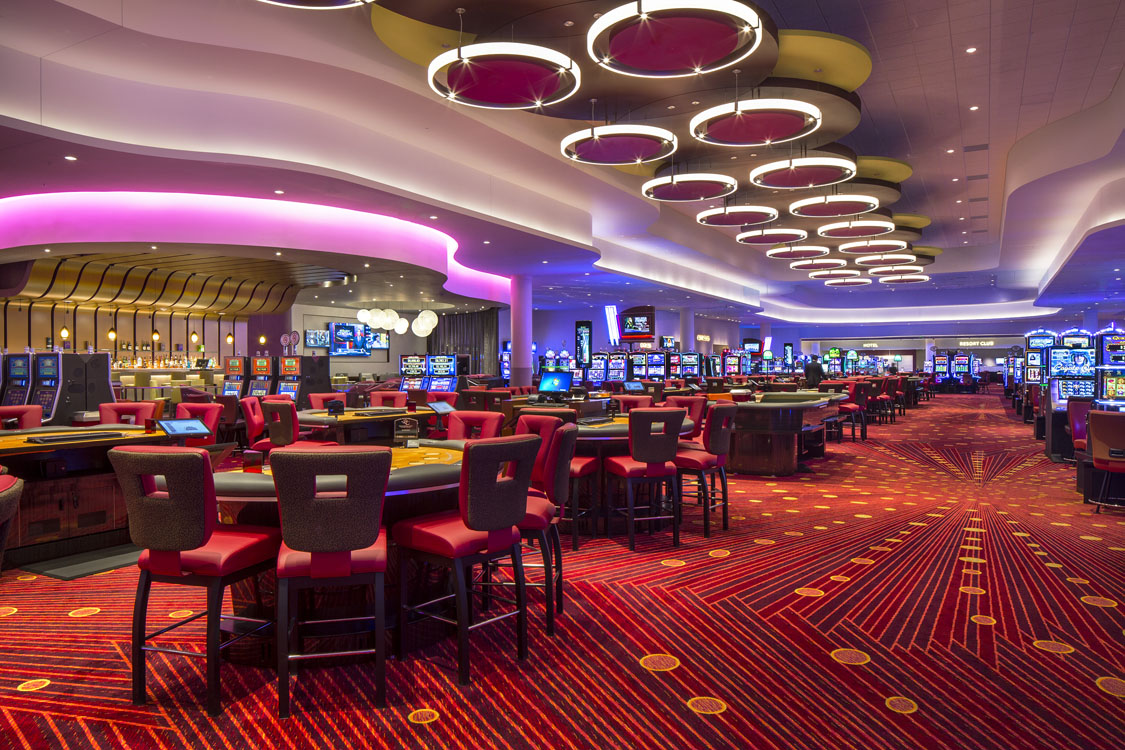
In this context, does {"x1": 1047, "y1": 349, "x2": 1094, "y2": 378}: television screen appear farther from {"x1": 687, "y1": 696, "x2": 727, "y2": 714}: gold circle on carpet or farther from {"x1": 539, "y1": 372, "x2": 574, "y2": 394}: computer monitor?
{"x1": 687, "y1": 696, "x2": 727, "y2": 714}: gold circle on carpet

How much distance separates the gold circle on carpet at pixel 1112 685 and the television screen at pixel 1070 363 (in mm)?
11471

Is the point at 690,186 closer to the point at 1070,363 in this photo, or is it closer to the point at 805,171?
the point at 805,171

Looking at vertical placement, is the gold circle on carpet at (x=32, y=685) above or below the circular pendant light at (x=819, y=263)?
below

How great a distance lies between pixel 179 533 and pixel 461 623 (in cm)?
108

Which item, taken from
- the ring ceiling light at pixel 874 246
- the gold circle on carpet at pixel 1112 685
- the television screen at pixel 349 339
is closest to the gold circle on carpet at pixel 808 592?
the gold circle on carpet at pixel 1112 685

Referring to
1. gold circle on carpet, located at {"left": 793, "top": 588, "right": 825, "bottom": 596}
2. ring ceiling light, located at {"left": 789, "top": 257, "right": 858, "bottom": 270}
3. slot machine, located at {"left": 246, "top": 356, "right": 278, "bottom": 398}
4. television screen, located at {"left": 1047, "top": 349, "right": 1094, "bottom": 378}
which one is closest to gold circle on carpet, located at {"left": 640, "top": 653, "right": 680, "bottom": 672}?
gold circle on carpet, located at {"left": 793, "top": 588, "right": 825, "bottom": 596}

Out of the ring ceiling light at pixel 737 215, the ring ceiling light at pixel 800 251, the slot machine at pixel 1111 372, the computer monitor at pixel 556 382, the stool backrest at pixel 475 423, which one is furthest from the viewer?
the ring ceiling light at pixel 800 251

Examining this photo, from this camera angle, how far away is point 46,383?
6.91 metres

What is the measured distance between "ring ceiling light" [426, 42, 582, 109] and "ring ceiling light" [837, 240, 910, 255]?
1097 centimetres

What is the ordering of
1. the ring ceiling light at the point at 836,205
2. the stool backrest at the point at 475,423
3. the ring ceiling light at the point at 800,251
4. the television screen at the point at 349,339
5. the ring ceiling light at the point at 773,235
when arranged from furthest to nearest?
1. the television screen at the point at 349,339
2. the ring ceiling light at the point at 800,251
3. the ring ceiling light at the point at 773,235
4. the ring ceiling light at the point at 836,205
5. the stool backrest at the point at 475,423

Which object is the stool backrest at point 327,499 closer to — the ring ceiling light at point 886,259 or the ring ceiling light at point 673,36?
the ring ceiling light at point 673,36

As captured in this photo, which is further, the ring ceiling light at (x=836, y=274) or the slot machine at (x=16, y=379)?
the ring ceiling light at (x=836, y=274)

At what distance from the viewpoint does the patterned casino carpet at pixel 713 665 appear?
2484 millimetres

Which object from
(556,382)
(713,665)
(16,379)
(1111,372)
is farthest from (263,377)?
(1111,372)
